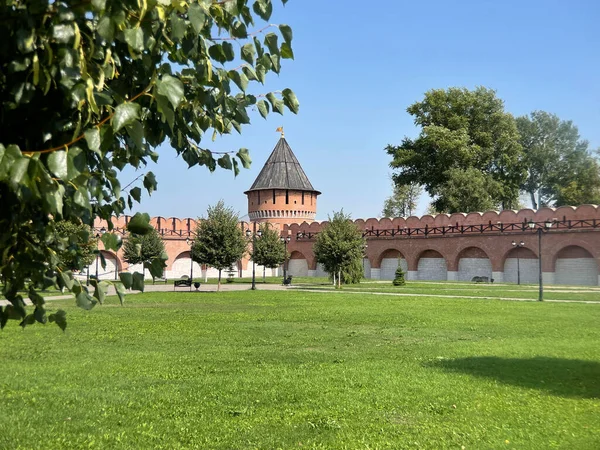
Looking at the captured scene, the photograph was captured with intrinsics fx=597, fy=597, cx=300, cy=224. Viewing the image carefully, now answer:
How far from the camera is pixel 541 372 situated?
24.7 feet

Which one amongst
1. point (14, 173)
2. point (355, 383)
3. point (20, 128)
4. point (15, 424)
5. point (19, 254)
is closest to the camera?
point (14, 173)

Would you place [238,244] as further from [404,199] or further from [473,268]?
[404,199]

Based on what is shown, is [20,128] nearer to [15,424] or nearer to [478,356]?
[15,424]

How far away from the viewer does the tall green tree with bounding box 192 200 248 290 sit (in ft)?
86.2

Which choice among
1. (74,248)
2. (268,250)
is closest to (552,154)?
(268,250)

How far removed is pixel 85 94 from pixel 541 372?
7238mm

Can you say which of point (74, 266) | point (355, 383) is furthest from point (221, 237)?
point (74, 266)

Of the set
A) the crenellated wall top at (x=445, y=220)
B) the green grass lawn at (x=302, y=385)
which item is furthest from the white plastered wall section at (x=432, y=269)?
the green grass lawn at (x=302, y=385)

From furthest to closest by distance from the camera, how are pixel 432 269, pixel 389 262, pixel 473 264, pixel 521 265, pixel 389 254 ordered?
pixel 389 254 → pixel 389 262 → pixel 432 269 → pixel 473 264 → pixel 521 265

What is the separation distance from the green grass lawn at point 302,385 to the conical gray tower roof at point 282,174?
1465 inches

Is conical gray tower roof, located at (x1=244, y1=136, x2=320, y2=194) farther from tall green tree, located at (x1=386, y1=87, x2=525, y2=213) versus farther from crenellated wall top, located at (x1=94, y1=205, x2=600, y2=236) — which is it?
tall green tree, located at (x1=386, y1=87, x2=525, y2=213)

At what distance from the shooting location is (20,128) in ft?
6.04

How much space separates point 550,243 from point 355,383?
103 feet

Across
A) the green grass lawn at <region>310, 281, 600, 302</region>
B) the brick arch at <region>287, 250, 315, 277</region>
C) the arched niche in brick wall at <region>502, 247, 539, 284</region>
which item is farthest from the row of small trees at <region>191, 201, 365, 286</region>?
the brick arch at <region>287, 250, 315, 277</region>
